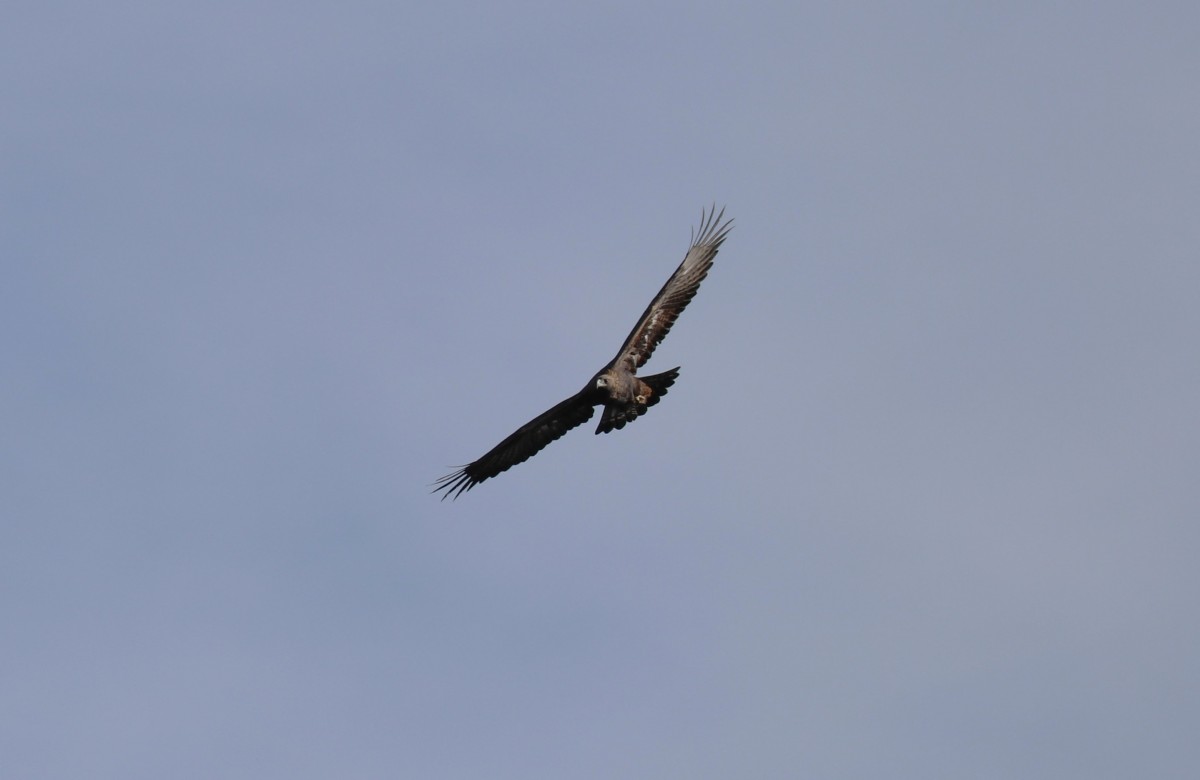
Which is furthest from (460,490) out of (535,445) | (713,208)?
(713,208)

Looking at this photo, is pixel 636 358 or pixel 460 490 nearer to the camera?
pixel 636 358

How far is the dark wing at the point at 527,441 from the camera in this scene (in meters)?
27.8

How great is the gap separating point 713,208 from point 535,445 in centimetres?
551

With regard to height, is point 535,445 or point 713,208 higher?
point 713,208

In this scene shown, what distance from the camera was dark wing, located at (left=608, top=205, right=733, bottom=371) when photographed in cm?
2720

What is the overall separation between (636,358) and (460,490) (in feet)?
15.2

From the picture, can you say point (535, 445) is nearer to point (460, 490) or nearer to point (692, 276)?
point (460, 490)

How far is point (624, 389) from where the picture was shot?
2633 cm

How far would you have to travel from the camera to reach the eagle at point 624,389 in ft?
87.1

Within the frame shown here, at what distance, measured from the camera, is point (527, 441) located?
28.8 m

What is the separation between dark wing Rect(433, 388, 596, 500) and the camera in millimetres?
27844

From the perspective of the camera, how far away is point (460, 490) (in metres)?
29.4

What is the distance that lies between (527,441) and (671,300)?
12.4 feet

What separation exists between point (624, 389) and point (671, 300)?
2367 millimetres
